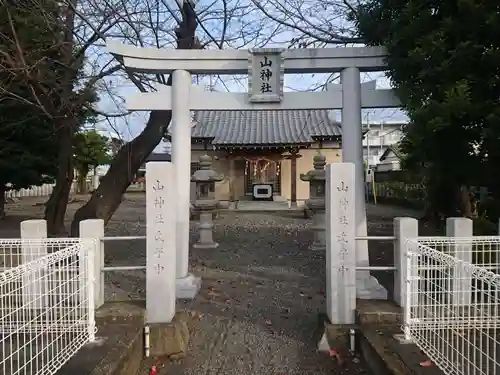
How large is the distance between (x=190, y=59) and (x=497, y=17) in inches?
150

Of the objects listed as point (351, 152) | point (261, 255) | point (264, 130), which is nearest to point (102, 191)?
point (261, 255)

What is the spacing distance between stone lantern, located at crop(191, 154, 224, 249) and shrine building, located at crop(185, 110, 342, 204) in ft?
30.9

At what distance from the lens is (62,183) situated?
39.3 ft

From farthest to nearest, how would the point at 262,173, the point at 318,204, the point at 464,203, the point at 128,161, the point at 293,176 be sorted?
1. the point at 262,173
2. the point at 293,176
3. the point at 318,204
4. the point at 464,203
5. the point at 128,161

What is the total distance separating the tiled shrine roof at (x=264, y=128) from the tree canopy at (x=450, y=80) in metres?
16.2

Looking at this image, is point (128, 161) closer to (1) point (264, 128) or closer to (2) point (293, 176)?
(2) point (293, 176)

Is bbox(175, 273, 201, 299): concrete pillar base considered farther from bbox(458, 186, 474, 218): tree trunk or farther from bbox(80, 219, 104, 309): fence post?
bbox(458, 186, 474, 218): tree trunk

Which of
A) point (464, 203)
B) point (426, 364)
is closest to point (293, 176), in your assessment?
point (464, 203)

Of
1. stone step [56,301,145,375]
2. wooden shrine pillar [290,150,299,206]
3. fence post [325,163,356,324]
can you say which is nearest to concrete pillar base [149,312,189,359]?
stone step [56,301,145,375]

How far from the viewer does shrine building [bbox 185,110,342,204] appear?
23656mm

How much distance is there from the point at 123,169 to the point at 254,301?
14.5 ft

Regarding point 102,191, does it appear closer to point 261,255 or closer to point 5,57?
point 5,57

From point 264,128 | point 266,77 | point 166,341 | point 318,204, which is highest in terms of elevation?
point 264,128

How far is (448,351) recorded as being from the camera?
3789 mm
